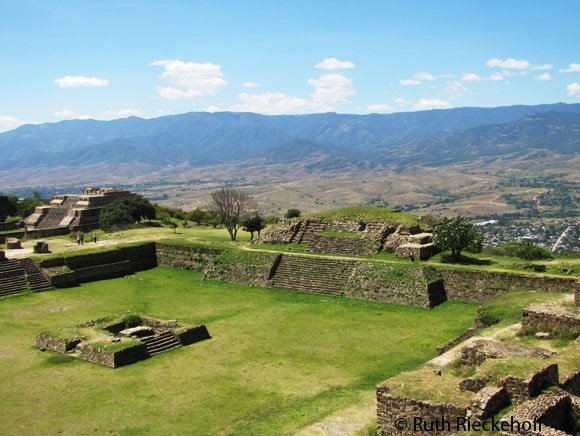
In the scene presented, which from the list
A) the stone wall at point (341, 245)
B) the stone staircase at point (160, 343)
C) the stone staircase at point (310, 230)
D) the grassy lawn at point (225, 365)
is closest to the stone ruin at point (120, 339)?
the stone staircase at point (160, 343)

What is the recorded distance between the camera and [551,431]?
11.1m

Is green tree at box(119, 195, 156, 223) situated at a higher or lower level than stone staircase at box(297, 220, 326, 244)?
higher

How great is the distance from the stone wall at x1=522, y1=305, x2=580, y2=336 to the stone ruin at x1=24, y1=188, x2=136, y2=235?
1834 inches

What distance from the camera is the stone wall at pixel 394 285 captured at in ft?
95.2

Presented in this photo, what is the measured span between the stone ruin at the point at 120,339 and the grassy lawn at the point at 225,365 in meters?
0.47

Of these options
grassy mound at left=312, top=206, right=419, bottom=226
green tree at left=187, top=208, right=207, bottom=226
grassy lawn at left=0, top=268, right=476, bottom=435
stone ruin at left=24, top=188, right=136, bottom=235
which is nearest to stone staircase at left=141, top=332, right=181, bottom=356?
grassy lawn at left=0, top=268, right=476, bottom=435

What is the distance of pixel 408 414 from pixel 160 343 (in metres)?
13.5

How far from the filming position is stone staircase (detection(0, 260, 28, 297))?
3398 cm

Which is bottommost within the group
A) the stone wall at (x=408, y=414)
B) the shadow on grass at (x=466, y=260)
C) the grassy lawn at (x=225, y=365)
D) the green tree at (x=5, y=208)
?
the grassy lawn at (x=225, y=365)

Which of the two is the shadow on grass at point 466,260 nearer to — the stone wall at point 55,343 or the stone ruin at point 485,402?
the stone ruin at point 485,402

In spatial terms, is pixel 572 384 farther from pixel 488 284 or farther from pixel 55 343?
pixel 55 343

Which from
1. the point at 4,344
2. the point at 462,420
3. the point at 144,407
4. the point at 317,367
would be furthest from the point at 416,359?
the point at 4,344

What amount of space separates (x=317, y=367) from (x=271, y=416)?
4.46m

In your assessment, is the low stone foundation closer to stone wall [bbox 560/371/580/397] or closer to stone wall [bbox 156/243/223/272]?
stone wall [bbox 560/371/580/397]
